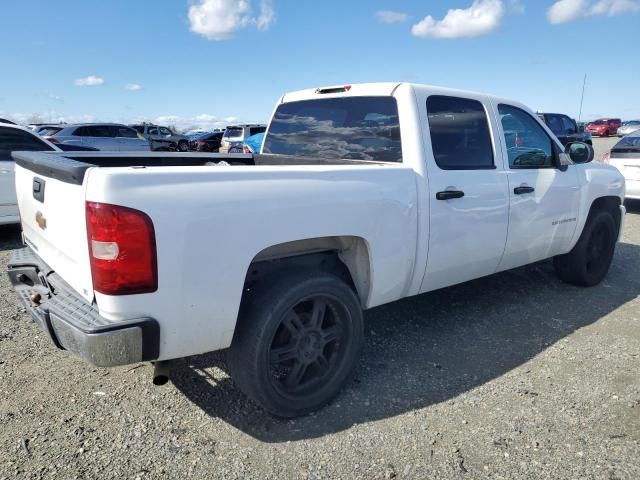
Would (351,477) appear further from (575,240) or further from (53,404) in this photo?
(575,240)

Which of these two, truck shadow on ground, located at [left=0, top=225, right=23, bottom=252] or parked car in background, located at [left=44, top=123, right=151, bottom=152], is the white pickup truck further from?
parked car in background, located at [left=44, top=123, right=151, bottom=152]

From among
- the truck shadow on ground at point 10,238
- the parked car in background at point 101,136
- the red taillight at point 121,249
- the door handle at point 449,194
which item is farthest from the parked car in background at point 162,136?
the red taillight at point 121,249

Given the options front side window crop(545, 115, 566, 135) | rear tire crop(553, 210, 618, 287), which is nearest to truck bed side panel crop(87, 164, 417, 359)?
rear tire crop(553, 210, 618, 287)

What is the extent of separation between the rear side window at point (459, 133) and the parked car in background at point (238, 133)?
699 inches

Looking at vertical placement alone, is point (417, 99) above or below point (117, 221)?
above

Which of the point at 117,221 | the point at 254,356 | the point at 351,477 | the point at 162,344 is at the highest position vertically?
the point at 117,221

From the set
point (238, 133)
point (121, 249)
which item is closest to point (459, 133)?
point (121, 249)

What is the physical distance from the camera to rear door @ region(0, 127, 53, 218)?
6.64m

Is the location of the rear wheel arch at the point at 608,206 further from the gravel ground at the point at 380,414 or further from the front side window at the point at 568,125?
the front side window at the point at 568,125

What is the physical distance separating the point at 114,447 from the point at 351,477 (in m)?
1.26

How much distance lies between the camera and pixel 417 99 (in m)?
3.43

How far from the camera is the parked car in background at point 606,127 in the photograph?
145 ft

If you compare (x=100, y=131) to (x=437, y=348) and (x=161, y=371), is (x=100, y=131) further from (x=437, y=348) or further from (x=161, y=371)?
(x=161, y=371)

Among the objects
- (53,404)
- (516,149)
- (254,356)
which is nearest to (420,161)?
(516,149)
